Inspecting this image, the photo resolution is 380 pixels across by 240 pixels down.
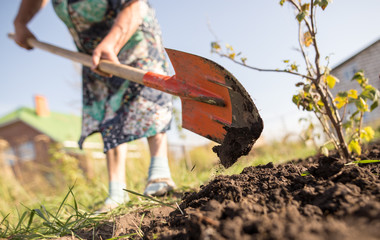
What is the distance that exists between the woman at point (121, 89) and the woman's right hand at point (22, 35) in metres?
0.82

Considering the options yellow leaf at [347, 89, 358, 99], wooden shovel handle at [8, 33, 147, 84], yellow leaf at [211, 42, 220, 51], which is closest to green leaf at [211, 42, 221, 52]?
yellow leaf at [211, 42, 220, 51]

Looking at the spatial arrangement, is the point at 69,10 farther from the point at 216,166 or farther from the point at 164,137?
the point at 216,166

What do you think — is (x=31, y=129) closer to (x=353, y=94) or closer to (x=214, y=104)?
(x=214, y=104)

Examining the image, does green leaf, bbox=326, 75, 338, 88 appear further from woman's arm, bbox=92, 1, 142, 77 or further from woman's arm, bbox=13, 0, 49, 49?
woman's arm, bbox=13, 0, 49, 49

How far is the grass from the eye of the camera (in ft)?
4.90

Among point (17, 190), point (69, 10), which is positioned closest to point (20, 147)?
point (17, 190)

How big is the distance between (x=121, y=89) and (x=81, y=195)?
1.82m

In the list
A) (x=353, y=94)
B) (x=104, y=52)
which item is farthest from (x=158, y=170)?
(x=353, y=94)

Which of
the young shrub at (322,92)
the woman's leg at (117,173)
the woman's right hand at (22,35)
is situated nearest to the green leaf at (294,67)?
the young shrub at (322,92)

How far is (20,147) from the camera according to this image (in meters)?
20.9

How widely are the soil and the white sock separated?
69cm

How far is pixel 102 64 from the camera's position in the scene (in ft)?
7.03

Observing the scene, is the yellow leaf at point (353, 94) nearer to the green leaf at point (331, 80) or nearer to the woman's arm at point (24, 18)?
the green leaf at point (331, 80)

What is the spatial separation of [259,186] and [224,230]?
461 mm
